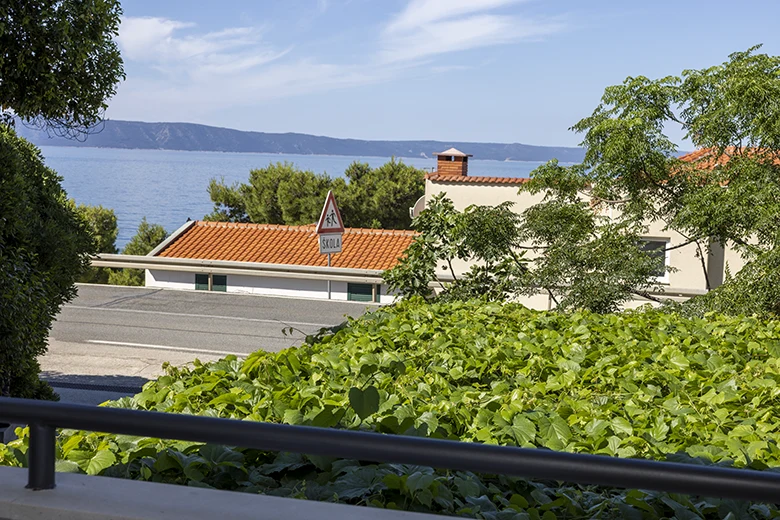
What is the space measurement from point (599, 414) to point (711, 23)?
1520 cm

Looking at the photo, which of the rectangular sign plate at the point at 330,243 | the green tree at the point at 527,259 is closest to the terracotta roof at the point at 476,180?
the rectangular sign plate at the point at 330,243

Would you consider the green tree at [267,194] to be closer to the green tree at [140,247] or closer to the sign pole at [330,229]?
the green tree at [140,247]

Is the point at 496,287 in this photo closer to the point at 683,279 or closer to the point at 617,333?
the point at 617,333

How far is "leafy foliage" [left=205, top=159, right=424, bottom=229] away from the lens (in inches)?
1619

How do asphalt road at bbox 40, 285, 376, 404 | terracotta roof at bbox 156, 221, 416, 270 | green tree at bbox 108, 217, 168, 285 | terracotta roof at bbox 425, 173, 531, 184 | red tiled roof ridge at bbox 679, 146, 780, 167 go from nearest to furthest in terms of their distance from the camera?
red tiled roof ridge at bbox 679, 146, 780, 167 < asphalt road at bbox 40, 285, 376, 404 < terracotta roof at bbox 425, 173, 531, 184 < terracotta roof at bbox 156, 221, 416, 270 < green tree at bbox 108, 217, 168, 285

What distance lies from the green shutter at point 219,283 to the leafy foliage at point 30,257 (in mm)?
11648

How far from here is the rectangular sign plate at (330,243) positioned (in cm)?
1806

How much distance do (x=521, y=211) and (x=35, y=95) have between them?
17.8 meters

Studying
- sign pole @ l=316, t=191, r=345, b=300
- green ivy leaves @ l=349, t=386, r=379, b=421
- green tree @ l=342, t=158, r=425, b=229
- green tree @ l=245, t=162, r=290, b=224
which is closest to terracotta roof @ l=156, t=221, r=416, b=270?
sign pole @ l=316, t=191, r=345, b=300

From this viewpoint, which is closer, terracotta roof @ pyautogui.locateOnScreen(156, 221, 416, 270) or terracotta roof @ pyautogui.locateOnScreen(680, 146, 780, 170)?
terracotta roof @ pyautogui.locateOnScreen(680, 146, 780, 170)

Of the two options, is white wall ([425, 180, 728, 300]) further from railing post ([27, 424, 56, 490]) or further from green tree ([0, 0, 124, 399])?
railing post ([27, 424, 56, 490])

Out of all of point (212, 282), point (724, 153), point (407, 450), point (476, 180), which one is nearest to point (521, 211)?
point (476, 180)

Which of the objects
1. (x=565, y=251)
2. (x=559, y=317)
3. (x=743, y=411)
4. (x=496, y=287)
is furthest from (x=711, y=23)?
(x=743, y=411)

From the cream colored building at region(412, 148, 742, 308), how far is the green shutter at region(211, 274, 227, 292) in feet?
18.7
